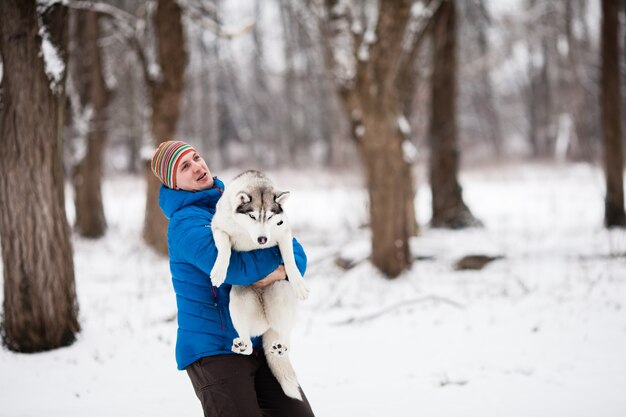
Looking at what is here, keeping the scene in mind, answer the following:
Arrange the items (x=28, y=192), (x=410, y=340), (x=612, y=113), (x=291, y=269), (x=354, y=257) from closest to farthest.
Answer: (x=291, y=269) → (x=28, y=192) → (x=410, y=340) → (x=354, y=257) → (x=612, y=113)

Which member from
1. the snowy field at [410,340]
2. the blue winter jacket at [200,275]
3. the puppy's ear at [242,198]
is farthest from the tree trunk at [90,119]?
the puppy's ear at [242,198]

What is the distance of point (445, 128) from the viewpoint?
1222cm

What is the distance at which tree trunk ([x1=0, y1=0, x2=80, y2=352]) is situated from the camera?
4797 mm

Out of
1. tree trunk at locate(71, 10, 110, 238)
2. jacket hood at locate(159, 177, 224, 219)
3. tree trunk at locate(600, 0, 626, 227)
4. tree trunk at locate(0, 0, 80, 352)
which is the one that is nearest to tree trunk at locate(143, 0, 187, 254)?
tree trunk at locate(71, 10, 110, 238)

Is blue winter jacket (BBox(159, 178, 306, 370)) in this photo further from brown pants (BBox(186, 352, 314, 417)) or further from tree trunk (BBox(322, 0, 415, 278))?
tree trunk (BBox(322, 0, 415, 278))

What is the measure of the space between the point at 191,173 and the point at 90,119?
1064cm

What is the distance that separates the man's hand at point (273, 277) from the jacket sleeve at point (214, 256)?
0.03 m

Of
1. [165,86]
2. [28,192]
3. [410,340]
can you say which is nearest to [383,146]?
[410,340]

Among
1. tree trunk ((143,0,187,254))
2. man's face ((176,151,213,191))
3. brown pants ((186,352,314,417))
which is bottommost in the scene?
brown pants ((186,352,314,417))

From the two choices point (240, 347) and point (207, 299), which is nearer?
point (240, 347)

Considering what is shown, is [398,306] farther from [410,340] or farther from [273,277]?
[273,277]

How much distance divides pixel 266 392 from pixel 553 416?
7.54 ft

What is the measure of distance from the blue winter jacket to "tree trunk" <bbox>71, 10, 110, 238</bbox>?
33.7ft

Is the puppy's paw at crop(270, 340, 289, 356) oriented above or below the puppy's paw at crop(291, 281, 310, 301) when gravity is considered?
below
